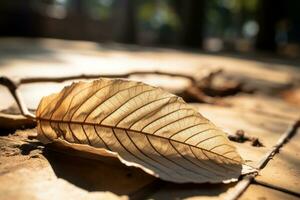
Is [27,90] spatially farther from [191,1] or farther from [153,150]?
[191,1]

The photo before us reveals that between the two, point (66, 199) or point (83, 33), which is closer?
point (66, 199)

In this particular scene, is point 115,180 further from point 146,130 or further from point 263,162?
point 263,162

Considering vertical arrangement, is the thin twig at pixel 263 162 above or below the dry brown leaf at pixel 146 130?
below

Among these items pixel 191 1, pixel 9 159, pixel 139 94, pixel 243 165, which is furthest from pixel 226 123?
pixel 191 1

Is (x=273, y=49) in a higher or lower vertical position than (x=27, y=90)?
lower
